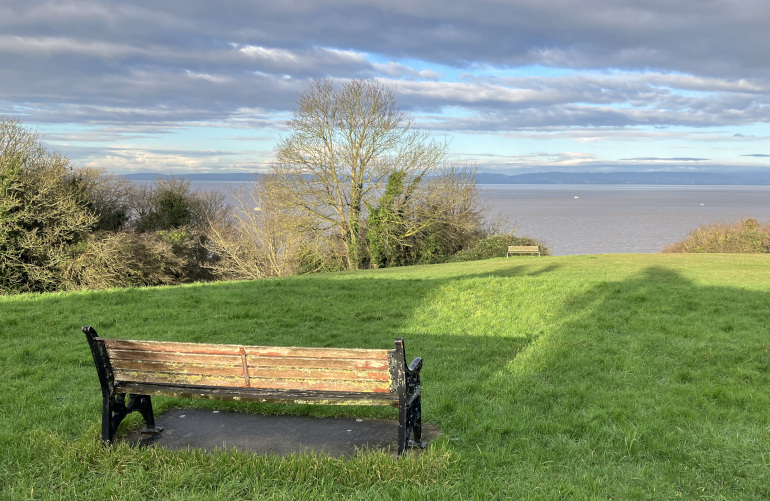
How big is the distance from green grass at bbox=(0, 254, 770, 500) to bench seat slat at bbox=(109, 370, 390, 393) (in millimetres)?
510

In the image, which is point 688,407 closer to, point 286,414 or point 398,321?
point 286,414

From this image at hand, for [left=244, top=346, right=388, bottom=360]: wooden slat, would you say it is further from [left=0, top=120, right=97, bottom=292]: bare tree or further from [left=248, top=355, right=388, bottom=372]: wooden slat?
[left=0, top=120, right=97, bottom=292]: bare tree

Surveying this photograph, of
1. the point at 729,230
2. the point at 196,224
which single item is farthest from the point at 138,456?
the point at 196,224

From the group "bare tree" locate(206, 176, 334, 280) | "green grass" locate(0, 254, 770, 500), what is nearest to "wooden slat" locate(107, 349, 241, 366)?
"green grass" locate(0, 254, 770, 500)

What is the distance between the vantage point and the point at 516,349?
24.7 feet

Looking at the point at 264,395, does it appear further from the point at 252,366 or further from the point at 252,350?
the point at 252,350

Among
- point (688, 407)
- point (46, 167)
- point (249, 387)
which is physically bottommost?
point (688, 407)

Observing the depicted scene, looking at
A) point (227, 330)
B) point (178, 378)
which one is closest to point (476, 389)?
point (178, 378)

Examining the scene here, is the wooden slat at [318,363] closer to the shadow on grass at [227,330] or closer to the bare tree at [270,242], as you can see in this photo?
the shadow on grass at [227,330]

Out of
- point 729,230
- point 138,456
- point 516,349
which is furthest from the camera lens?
point 729,230

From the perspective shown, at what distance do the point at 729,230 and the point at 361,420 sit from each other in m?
37.1

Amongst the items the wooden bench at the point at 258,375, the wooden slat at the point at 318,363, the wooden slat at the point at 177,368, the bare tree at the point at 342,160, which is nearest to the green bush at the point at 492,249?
the bare tree at the point at 342,160

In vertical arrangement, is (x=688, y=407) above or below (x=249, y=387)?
below

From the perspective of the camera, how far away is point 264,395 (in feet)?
13.7
